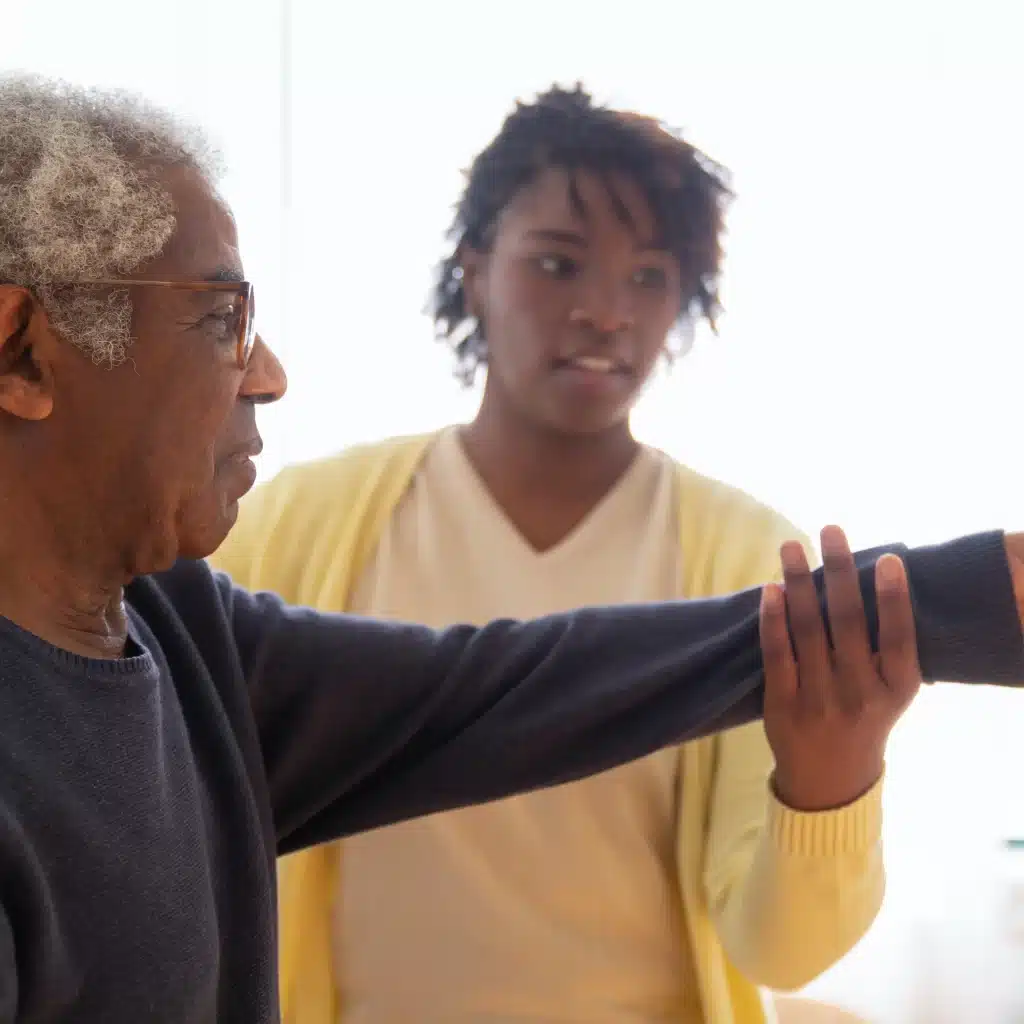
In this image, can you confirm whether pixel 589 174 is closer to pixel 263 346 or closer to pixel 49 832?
pixel 263 346

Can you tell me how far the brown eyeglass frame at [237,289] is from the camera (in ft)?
2.45

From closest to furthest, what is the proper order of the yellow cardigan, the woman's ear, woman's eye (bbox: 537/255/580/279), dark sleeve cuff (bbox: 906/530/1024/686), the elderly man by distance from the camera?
the elderly man → dark sleeve cuff (bbox: 906/530/1024/686) → the yellow cardigan → woman's eye (bbox: 537/255/580/279) → the woman's ear

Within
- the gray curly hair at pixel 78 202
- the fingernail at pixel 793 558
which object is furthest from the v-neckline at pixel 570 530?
the gray curly hair at pixel 78 202

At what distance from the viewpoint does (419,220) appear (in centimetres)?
196

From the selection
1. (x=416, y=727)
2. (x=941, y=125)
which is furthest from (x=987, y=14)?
(x=416, y=727)

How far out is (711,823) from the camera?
3.62 feet

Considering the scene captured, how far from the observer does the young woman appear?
1.04m

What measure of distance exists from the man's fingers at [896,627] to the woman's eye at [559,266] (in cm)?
43

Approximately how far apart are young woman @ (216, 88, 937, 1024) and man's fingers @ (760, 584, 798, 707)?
0.06 metres

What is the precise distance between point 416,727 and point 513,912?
21cm

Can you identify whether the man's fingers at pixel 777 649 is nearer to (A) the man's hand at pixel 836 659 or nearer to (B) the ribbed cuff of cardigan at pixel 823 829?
(A) the man's hand at pixel 836 659

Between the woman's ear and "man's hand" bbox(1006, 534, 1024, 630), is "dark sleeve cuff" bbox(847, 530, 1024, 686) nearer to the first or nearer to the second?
"man's hand" bbox(1006, 534, 1024, 630)

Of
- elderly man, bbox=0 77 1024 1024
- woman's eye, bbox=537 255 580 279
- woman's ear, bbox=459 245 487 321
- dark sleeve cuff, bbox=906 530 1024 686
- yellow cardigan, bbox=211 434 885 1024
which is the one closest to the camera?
elderly man, bbox=0 77 1024 1024

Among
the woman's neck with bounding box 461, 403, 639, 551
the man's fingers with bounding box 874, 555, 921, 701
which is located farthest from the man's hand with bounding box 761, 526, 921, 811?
the woman's neck with bounding box 461, 403, 639, 551
